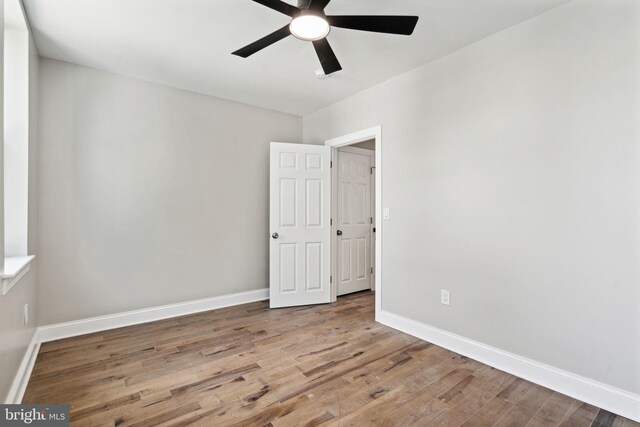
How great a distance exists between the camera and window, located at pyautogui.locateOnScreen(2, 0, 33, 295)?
7.46 ft

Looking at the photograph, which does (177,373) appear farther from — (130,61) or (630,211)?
(630,211)

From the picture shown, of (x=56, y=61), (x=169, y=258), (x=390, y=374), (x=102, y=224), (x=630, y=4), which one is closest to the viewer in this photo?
(x=630, y=4)

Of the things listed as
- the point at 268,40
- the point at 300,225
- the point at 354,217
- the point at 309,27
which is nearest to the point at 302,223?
the point at 300,225

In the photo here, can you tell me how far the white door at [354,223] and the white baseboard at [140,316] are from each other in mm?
1150

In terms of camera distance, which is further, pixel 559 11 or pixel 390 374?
pixel 390 374

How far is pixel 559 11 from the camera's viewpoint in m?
2.05

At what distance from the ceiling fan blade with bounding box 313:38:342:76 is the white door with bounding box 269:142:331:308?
1.75 m

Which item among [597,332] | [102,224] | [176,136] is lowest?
[597,332]

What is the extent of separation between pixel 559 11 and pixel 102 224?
415 centimetres

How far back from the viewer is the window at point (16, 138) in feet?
7.46

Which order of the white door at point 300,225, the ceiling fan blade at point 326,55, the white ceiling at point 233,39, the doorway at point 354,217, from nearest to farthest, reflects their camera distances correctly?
the ceiling fan blade at point 326,55 → the white ceiling at point 233,39 → the white door at point 300,225 → the doorway at point 354,217

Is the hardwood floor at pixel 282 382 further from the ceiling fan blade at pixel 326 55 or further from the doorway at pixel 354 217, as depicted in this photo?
the ceiling fan blade at pixel 326 55

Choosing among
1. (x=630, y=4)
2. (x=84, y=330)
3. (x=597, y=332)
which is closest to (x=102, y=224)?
(x=84, y=330)

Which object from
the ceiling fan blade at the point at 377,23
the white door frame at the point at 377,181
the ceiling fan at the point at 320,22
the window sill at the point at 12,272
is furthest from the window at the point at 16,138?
the white door frame at the point at 377,181
